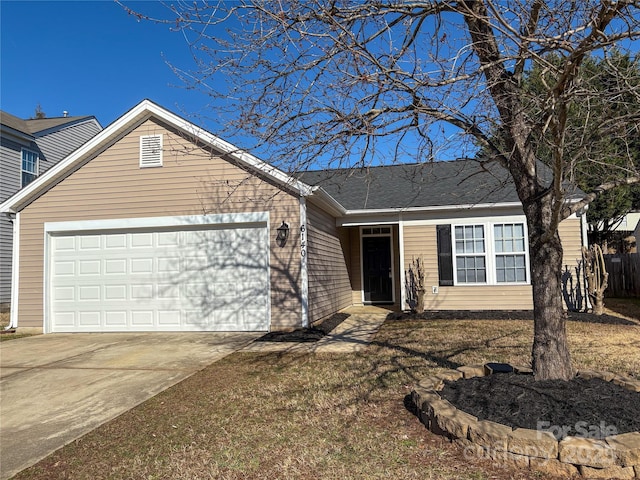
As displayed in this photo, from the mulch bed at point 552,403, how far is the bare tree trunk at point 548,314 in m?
0.13

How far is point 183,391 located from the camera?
495cm

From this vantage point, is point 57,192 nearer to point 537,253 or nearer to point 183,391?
point 183,391

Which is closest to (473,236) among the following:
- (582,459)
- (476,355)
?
(476,355)

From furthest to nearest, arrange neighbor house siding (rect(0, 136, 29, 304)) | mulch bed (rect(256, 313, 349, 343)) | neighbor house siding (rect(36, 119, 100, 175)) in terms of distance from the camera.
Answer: neighbor house siding (rect(36, 119, 100, 175))
neighbor house siding (rect(0, 136, 29, 304))
mulch bed (rect(256, 313, 349, 343))

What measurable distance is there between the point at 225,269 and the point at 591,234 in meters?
21.1

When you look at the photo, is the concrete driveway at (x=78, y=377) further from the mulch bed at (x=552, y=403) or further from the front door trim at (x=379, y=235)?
the front door trim at (x=379, y=235)

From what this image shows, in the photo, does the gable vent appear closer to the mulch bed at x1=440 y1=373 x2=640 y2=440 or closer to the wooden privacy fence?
the mulch bed at x1=440 y1=373 x2=640 y2=440

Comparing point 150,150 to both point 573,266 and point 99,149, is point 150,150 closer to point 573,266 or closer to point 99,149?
point 99,149

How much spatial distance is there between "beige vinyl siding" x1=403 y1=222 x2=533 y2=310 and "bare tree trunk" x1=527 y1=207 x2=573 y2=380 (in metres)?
7.15

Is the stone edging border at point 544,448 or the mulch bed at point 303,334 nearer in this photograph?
the stone edging border at point 544,448

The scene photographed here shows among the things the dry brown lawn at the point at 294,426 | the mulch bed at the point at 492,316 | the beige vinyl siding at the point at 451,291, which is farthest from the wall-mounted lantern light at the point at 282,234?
the beige vinyl siding at the point at 451,291

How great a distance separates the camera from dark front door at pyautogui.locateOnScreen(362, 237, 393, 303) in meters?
13.2

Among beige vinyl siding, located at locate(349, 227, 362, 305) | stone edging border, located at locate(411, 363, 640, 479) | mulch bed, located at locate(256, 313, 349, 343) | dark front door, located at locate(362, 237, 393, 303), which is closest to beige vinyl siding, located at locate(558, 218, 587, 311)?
dark front door, located at locate(362, 237, 393, 303)

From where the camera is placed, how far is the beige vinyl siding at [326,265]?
30.5 ft
